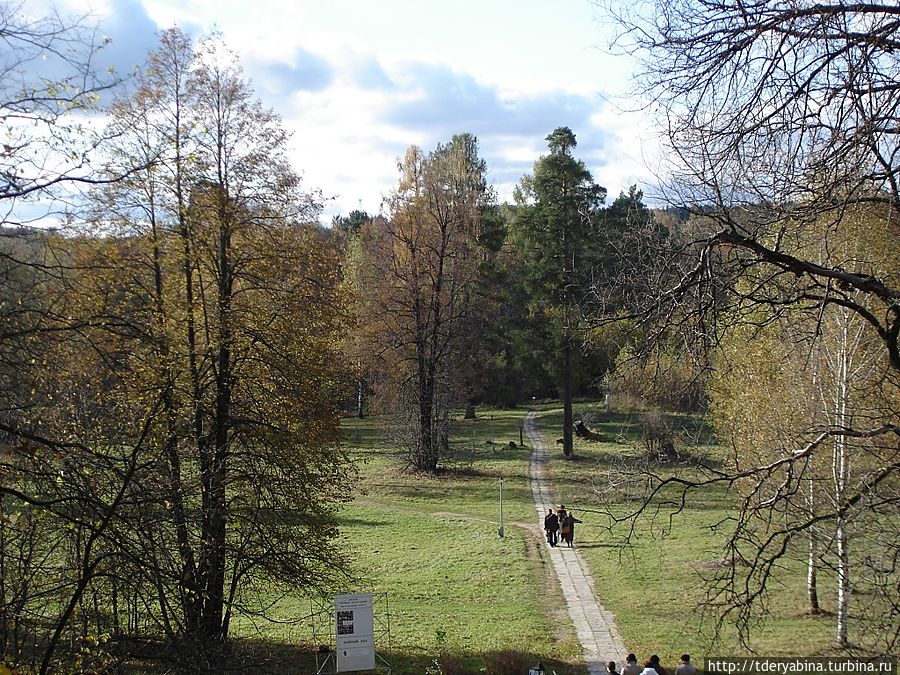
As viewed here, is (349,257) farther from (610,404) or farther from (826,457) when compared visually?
(826,457)

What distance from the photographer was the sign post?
13.3 meters

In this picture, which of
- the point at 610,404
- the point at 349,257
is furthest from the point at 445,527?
the point at 349,257

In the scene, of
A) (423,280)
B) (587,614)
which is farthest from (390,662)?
(423,280)

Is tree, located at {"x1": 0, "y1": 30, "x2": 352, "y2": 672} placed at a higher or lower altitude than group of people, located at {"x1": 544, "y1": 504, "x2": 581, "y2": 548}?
higher

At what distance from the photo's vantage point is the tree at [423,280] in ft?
122

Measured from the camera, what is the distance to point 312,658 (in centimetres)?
1472

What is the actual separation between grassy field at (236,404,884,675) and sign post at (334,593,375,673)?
665 mm

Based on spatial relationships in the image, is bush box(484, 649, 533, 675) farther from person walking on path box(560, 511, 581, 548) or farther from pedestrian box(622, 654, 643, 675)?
person walking on path box(560, 511, 581, 548)

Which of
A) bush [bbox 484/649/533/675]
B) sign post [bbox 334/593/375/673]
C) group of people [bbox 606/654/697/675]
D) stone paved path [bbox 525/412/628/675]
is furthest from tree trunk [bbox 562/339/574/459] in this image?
group of people [bbox 606/654/697/675]

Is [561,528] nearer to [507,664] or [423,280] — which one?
[507,664]

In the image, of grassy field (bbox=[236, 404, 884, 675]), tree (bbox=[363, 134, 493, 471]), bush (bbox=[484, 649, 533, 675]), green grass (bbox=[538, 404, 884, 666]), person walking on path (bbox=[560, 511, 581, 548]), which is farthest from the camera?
tree (bbox=[363, 134, 493, 471])

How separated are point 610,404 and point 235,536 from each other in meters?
31.9

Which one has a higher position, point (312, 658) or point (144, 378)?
point (144, 378)

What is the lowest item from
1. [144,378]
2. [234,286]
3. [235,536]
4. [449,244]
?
[235,536]
